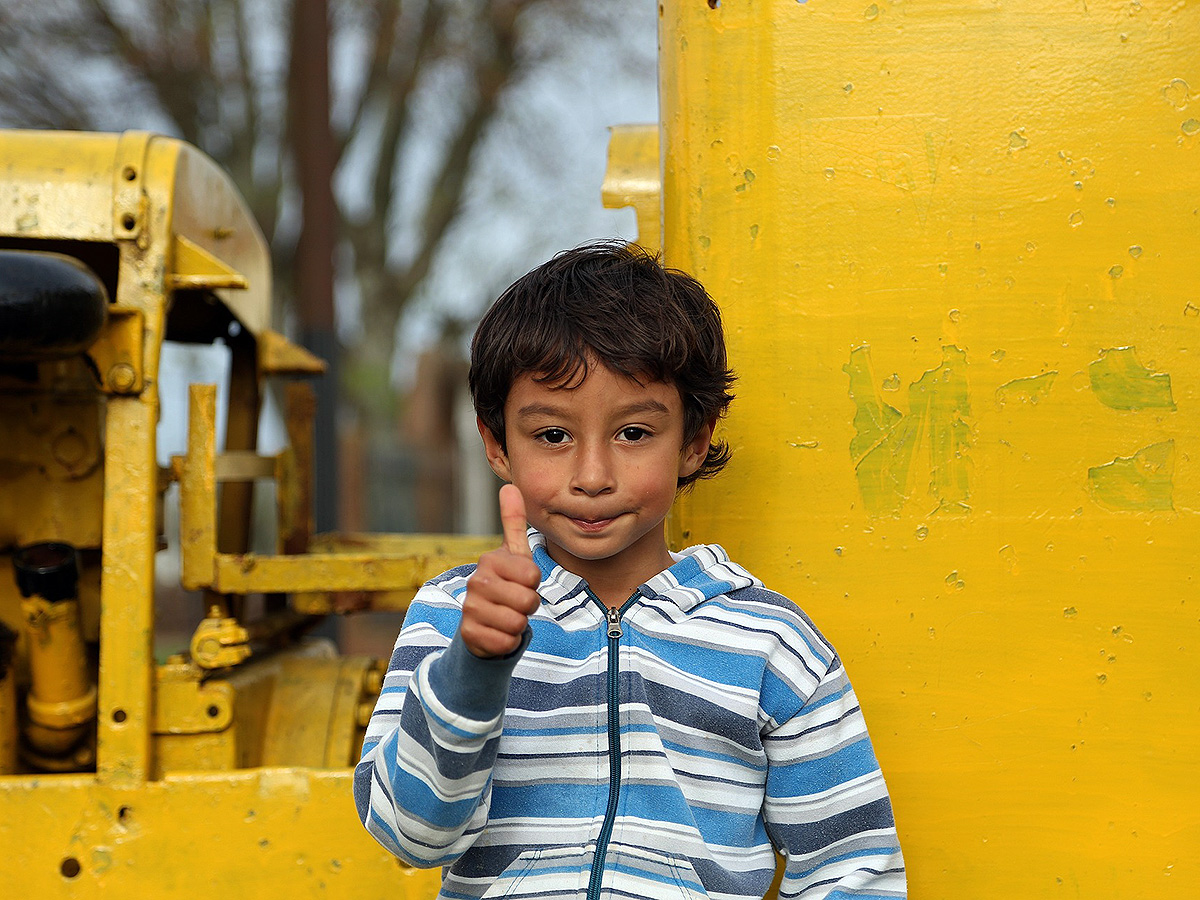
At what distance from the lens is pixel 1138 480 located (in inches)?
60.1

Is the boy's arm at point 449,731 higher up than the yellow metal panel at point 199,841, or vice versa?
the boy's arm at point 449,731

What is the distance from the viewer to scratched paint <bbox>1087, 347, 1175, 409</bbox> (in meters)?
1.53

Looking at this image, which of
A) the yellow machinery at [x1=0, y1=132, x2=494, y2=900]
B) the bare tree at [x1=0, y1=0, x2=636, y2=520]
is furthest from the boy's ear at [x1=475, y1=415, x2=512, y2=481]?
the bare tree at [x1=0, y1=0, x2=636, y2=520]

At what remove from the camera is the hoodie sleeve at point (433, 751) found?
1.07 m

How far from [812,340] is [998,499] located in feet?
1.06

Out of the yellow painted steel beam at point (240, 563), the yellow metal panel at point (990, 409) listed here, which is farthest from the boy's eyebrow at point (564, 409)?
the yellow painted steel beam at point (240, 563)

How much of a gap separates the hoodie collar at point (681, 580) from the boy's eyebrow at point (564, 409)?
15 centimetres

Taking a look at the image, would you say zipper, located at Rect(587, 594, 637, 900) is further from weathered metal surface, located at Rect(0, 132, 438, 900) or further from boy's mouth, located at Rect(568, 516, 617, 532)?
weathered metal surface, located at Rect(0, 132, 438, 900)

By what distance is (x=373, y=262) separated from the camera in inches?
554

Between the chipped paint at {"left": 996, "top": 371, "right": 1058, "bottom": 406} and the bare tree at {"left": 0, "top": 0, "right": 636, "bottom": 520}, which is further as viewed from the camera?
the bare tree at {"left": 0, "top": 0, "right": 636, "bottom": 520}

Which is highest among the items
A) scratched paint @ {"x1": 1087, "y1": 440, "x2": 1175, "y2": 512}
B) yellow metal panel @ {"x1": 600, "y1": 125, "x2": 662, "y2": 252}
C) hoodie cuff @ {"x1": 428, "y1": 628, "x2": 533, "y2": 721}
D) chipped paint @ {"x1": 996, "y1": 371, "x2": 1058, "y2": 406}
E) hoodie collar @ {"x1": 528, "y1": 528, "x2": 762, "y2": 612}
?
yellow metal panel @ {"x1": 600, "y1": 125, "x2": 662, "y2": 252}

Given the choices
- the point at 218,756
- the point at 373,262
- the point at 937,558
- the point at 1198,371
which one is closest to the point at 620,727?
the point at 937,558

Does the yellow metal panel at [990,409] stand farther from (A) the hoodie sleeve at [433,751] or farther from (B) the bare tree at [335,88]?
(B) the bare tree at [335,88]

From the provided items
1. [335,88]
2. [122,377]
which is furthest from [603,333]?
[335,88]
